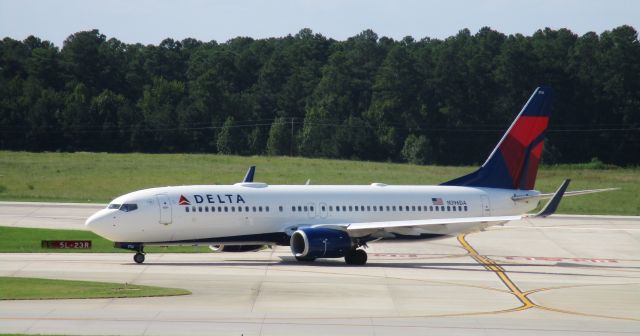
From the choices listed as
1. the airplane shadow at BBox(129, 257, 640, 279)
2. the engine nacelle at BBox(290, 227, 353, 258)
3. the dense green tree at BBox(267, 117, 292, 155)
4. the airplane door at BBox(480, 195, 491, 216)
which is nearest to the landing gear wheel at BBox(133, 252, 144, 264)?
the airplane shadow at BBox(129, 257, 640, 279)

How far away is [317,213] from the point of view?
156 ft

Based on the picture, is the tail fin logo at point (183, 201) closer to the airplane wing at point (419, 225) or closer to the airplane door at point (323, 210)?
the airplane wing at point (419, 225)

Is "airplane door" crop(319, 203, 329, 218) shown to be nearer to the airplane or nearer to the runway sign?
the airplane

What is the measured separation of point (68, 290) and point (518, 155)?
26814 mm

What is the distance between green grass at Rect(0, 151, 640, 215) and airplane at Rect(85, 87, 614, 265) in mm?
31395

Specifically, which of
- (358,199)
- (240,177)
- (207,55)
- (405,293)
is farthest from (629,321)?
(207,55)

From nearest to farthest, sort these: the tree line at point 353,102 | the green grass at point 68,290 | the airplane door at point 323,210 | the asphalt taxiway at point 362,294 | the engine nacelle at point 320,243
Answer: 1. the asphalt taxiway at point 362,294
2. the green grass at point 68,290
3. the engine nacelle at point 320,243
4. the airplane door at point 323,210
5. the tree line at point 353,102

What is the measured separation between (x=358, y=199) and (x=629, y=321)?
64.8 ft

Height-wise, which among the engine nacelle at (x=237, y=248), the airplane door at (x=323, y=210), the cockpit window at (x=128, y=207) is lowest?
the engine nacelle at (x=237, y=248)

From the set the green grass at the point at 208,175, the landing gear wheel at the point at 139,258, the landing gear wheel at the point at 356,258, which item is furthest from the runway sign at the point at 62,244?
the green grass at the point at 208,175

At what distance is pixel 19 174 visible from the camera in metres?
103

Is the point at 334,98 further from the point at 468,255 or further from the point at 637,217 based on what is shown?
the point at 468,255

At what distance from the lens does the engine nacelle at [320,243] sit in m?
44.6

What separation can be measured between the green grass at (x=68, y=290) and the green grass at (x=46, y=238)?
12.5 m
